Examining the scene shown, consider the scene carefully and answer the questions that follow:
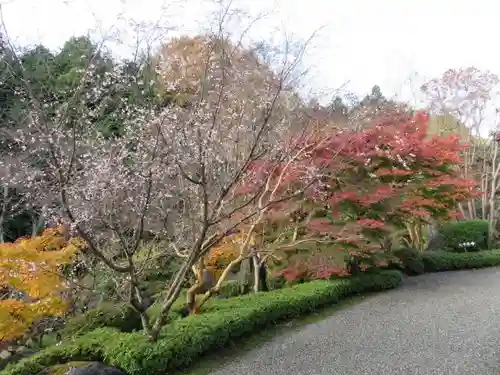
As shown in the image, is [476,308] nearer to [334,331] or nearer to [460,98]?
[334,331]

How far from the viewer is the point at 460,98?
45.9 ft

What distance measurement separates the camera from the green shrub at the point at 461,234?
41.5ft

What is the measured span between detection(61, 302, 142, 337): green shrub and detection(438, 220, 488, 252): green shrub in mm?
9582

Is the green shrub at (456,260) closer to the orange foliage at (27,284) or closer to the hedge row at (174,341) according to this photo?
the hedge row at (174,341)

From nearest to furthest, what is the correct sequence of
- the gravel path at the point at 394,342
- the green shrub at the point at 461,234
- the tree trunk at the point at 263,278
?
the gravel path at the point at 394,342 < the tree trunk at the point at 263,278 < the green shrub at the point at 461,234

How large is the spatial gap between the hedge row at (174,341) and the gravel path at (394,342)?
0.38m

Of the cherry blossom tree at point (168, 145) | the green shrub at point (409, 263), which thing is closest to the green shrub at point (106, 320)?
the cherry blossom tree at point (168, 145)

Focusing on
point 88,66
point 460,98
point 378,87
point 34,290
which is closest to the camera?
point 88,66

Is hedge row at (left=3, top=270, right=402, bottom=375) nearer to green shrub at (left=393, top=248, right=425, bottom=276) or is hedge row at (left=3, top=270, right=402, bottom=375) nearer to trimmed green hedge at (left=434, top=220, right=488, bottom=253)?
green shrub at (left=393, top=248, right=425, bottom=276)

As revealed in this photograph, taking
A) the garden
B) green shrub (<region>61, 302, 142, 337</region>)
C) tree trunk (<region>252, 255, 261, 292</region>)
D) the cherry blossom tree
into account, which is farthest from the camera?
tree trunk (<region>252, 255, 261, 292</region>)

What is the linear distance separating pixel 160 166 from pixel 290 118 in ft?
8.27

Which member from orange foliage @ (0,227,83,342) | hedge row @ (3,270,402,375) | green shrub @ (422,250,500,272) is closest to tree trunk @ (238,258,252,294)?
hedge row @ (3,270,402,375)

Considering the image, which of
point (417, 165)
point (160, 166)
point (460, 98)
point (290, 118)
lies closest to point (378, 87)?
point (460, 98)

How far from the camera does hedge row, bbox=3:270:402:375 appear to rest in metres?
4.38
